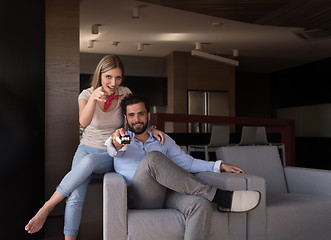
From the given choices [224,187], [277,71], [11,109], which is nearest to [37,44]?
[11,109]

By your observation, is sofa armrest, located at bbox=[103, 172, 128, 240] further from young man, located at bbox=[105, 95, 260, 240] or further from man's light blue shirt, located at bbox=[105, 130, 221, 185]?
man's light blue shirt, located at bbox=[105, 130, 221, 185]

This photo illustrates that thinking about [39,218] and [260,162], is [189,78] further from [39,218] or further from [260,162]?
[39,218]

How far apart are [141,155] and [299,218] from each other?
1.07 metres

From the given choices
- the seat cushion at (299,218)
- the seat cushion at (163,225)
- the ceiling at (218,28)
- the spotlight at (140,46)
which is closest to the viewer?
the seat cushion at (163,225)

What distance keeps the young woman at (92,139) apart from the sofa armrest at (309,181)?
121cm

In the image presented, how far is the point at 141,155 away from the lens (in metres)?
2.50

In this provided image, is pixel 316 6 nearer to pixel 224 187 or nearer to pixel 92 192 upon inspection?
pixel 224 187

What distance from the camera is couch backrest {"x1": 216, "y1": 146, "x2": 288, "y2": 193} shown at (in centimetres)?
291

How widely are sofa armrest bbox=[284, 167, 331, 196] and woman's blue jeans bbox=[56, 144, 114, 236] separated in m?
1.46

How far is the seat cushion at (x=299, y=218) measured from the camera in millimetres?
2352

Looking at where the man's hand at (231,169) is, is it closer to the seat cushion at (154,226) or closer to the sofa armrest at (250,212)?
the sofa armrest at (250,212)

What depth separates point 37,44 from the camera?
3184 mm

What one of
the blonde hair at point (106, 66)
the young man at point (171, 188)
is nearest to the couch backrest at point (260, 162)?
the young man at point (171, 188)

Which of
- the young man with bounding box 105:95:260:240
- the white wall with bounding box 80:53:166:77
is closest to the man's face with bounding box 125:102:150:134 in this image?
the young man with bounding box 105:95:260:240
